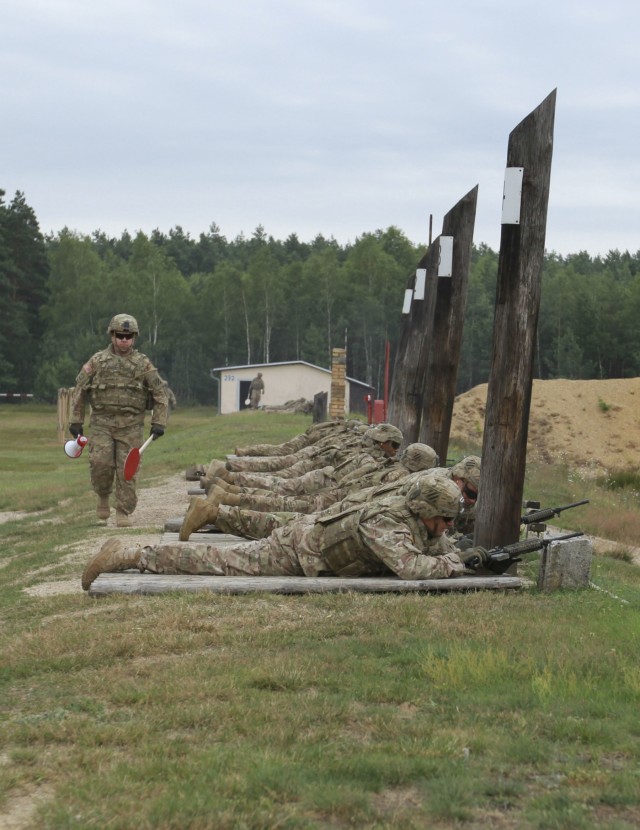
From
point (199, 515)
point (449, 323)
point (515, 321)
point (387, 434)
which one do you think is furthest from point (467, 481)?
point (449, 323)

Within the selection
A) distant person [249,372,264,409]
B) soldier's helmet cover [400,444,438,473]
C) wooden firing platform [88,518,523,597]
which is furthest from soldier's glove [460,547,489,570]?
distant person [249,372,264,409]

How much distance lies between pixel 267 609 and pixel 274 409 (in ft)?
138

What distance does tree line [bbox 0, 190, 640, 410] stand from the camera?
85000mm

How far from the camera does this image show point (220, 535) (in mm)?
Answer: 11898

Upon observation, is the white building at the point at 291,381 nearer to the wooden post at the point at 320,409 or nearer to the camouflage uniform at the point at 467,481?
the wooden post at the point at 320,409

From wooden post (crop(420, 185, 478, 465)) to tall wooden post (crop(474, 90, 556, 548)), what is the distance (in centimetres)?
403

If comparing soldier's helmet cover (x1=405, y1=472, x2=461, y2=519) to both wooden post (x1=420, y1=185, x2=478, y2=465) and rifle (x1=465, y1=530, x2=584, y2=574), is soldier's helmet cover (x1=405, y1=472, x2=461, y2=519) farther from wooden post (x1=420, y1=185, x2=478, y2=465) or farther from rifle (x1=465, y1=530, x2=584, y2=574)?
wooden post (x1=420, y1=185, x2=478, y2=465)

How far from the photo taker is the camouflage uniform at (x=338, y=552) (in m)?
8.97

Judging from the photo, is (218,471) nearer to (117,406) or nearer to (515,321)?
(117,406)

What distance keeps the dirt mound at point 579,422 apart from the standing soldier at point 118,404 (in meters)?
23.3

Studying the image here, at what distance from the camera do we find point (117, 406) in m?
14.4

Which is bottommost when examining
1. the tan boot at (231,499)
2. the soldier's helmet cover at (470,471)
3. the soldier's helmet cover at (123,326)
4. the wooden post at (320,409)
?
the wooden post at (320,409)

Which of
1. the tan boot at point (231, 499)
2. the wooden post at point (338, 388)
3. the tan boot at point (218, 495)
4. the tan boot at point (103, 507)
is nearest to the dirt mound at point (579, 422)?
the wooden post at point (338, 388)

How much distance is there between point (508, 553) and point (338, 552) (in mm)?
1224
